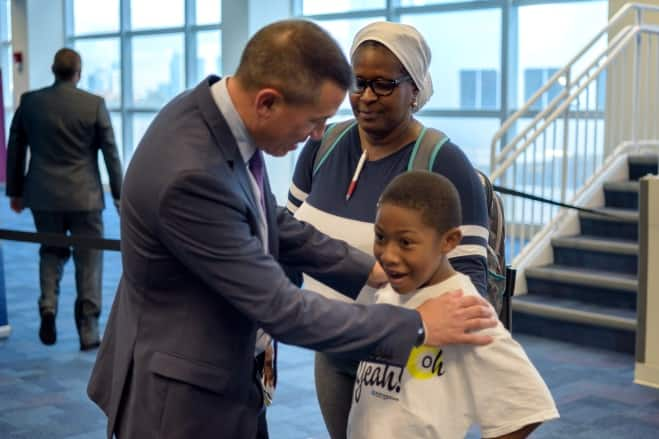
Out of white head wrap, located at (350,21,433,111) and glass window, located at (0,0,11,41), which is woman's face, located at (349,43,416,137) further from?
glass window, located at (0,0,11,41)

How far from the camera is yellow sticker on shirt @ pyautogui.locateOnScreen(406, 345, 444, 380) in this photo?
1851 mm

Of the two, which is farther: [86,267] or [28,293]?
[28,293]

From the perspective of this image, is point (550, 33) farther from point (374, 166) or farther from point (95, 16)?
point (95, 16)

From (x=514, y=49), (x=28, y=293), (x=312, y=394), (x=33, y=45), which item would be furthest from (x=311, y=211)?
(x=33, y=45)

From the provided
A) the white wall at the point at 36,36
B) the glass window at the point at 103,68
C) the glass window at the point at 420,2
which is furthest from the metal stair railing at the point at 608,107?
the white wall at the point at 36,36

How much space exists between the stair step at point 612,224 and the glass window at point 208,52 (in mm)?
7665

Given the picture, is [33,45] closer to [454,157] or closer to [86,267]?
[86,267]

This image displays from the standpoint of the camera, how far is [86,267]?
18.5 feet

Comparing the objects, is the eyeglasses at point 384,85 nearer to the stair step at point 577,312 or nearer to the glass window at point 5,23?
the stair step at point 577,312

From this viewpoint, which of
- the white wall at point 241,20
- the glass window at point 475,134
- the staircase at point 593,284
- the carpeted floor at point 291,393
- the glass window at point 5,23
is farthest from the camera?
the glass window at point 5,23

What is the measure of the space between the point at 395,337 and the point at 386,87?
0.65 meters

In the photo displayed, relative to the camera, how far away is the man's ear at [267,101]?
1.67 meters

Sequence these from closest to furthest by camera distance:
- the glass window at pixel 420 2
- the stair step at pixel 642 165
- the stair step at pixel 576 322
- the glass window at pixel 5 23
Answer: the stair step at pixel 576 322, the stair step at pixel 642 165, the glass window at pixel 420 2, the glass window at pixel 5 23

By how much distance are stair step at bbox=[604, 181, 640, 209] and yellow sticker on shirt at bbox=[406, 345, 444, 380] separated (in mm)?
5842
